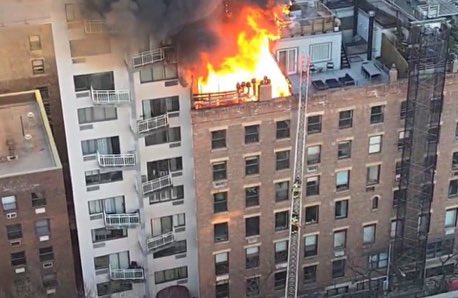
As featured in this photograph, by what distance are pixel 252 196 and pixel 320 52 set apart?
8.90 meters

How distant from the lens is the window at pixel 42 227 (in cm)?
4300

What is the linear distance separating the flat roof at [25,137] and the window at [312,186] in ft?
42.9

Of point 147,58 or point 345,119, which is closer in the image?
point 147,58

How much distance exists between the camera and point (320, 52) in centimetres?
4600

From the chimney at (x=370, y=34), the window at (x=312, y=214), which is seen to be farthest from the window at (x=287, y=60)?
the window at (x=312, y=214)

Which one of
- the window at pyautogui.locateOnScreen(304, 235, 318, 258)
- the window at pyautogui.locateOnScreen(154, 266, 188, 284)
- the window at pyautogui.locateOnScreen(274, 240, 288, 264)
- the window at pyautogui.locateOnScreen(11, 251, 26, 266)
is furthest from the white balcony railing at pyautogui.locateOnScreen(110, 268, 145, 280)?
the window at pyautogui.locateOnScreen(304, 235, 318, 258)

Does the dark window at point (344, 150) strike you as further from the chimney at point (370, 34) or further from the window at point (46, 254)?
the window at point (46, 254)

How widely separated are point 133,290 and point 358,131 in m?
15.3

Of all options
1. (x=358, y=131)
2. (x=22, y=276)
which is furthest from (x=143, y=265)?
(x=358, y=131)

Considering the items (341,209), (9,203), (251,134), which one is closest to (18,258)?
(9,203)

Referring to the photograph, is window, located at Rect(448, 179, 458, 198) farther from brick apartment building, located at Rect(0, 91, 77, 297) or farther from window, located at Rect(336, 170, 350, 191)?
brick apartment building, located at Rect(0, 91, 77, 297)

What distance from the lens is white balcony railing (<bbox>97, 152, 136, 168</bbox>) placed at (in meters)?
41.9

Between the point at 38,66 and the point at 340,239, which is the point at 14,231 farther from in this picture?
the point at 340,239

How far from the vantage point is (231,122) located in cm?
4159
